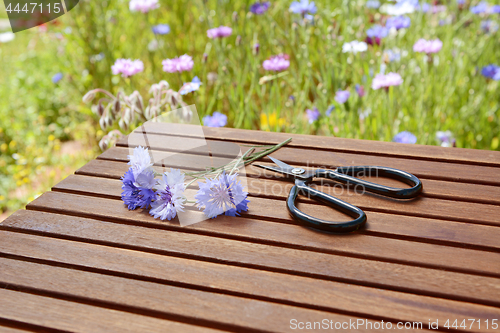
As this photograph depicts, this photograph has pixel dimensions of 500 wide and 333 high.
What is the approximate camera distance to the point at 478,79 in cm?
205

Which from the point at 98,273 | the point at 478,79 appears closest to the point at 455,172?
the point at 98,273

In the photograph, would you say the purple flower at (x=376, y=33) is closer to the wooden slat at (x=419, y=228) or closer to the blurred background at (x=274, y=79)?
the blurred background at (x=274, y=79)

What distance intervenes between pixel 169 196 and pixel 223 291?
274 millimetres

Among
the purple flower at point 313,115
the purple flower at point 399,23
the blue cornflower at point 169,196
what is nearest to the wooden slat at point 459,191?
the blue cornflower at point 169,196

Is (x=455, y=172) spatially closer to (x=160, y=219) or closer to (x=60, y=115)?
(x=160, y=219)

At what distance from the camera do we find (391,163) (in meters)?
1.07

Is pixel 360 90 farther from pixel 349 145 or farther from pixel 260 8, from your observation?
pixel 349 145

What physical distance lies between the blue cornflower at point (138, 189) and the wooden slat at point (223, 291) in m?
0.15

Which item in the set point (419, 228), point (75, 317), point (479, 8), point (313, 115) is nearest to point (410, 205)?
point (419, 228)

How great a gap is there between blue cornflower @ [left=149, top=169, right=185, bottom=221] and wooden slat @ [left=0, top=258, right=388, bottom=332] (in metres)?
0.18

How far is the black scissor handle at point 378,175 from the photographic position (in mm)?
919

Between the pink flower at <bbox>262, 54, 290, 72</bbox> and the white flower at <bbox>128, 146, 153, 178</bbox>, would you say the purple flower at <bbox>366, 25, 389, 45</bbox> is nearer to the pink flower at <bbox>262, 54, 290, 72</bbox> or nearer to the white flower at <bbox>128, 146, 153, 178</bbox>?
the pink flower at <bbox>262, 54, 290, 72</bbox>

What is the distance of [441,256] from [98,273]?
62 centimetres

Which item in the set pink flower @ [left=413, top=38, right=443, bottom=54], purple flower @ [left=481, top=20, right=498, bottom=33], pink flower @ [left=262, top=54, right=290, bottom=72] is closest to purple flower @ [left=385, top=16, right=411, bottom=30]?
pink flower @ [left=413, top=38, right=443, bottom=54]
